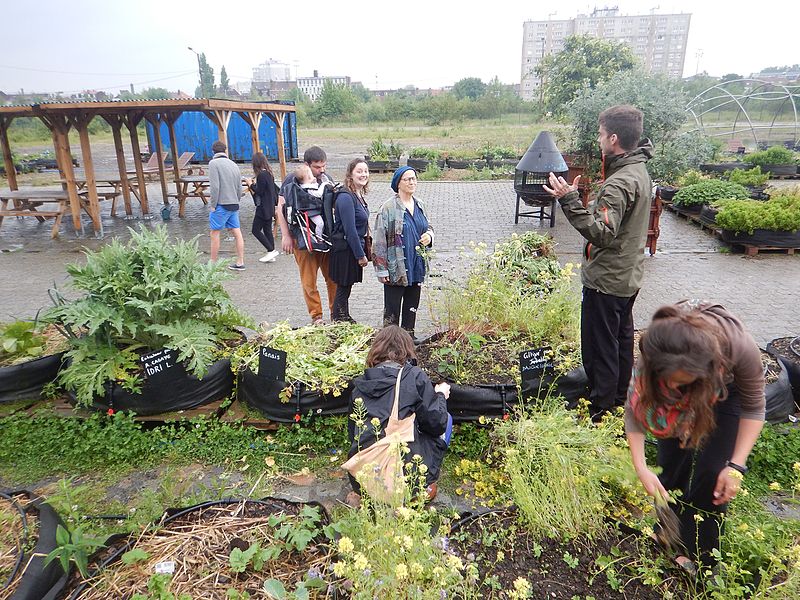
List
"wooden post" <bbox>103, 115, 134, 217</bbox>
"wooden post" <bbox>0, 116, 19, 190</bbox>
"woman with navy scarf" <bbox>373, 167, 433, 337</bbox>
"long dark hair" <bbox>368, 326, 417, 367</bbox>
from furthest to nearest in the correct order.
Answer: "wooden post" <bbox>0, 116, 19, 190</bbox> → "wooden post" <bbox>103, 115, 134, 217</bbox> → "woman with navy scarf" <bbox>373, 167, 433, 337</bbox> → "long dark hair" <bbox>368, 326, 417, 367</bbox>

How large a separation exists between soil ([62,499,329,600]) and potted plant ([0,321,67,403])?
229 centimetres

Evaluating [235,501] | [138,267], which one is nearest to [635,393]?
[235,501]

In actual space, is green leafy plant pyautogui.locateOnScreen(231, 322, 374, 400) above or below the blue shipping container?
below

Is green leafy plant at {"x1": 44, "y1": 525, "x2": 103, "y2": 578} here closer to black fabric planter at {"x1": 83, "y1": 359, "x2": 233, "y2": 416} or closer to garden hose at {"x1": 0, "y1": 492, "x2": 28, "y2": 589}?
garden hose at {"x1": 0, "y1": 492, "x2": 28, "y2": 589}

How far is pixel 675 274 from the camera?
7812 millimetres

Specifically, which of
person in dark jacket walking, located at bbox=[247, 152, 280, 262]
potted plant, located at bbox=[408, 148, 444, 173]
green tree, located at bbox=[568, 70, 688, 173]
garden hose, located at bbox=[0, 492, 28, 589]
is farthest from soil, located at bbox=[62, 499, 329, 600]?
Result: potted plant, located at bbox=[408, 148, 444, 173]

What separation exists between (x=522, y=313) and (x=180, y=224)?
9329mm

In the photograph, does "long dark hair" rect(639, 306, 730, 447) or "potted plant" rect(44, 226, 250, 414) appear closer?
"long dark hair" rect(639, 306, 730, 447)

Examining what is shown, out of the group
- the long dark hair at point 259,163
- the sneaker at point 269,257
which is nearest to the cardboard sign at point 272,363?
the long dark hair at point 259,163

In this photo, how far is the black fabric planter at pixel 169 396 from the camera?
385 cm

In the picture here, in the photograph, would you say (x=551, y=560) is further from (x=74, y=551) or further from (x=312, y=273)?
(x=312, y=273)

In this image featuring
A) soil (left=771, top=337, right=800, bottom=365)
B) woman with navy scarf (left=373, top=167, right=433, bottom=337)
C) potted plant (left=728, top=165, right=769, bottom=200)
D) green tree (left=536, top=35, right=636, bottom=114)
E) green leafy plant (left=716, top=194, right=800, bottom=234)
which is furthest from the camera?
green tree (left=536, top=35, right=636, bottom=114)

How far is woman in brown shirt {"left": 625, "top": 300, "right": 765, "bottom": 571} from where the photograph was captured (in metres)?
1.90

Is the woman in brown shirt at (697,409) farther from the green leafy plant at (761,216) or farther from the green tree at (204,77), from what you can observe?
the green tree at (204,77)
